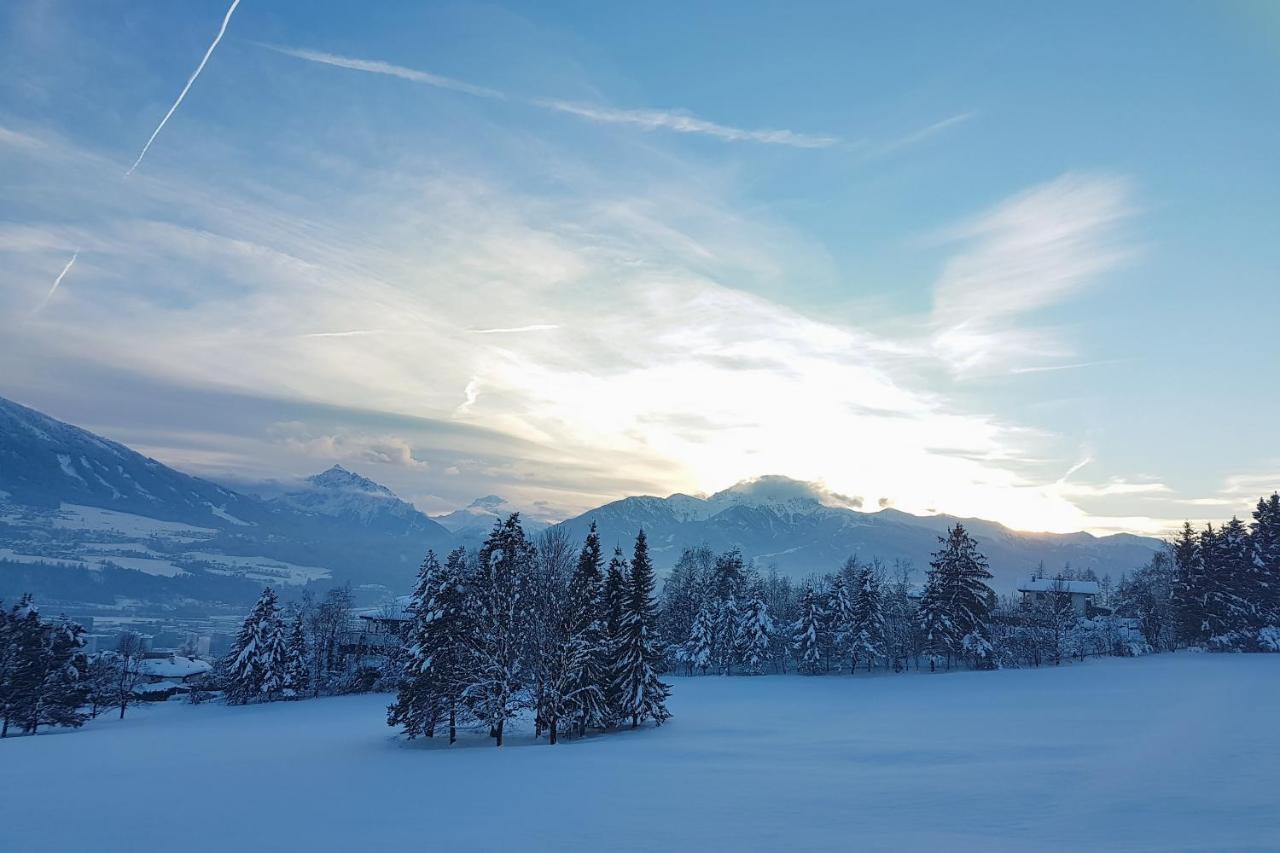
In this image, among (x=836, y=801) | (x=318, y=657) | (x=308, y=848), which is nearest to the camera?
(x=308, y=848)

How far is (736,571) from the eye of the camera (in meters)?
99.9

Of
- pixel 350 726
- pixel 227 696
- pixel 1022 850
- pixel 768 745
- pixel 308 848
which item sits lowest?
pixel 227 696

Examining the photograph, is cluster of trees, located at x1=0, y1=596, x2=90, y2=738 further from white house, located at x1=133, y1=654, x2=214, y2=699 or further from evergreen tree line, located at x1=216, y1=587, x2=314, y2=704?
white house, located at x1=133, y1=654, x2=214, y2=699

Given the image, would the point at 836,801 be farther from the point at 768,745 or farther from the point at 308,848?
the point at 768,745

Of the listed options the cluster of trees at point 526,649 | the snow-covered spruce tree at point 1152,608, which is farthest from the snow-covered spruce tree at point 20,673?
the snow-covered spruce tree at point 1152,608

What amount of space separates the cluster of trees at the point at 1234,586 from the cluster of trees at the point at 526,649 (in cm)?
6470

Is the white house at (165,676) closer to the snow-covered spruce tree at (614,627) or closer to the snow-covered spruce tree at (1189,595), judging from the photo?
the snow-covered spruce tree at (614,627)

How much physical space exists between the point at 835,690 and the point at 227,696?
6257 cm

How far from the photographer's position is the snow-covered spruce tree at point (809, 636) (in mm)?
81438

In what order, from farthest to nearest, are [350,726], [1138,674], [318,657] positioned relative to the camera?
1. [318,657]
2. [1138,674]
3. [350,726]

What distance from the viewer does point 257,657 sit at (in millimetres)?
73125

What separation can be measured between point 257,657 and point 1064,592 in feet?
327

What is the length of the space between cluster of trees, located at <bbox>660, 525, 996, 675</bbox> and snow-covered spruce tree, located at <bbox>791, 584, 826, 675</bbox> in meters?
0.12

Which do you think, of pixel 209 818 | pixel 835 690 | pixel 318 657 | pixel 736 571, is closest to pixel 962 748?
pixel 209 818
